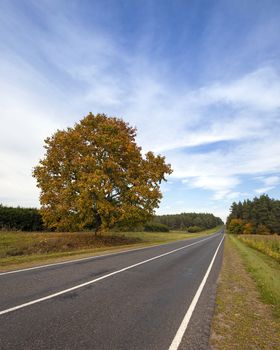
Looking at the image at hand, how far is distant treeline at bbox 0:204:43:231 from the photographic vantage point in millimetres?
29203

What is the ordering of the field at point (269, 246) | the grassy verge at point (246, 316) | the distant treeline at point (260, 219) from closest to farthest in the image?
the grassy verge at point (246, 316), the field at point (269, 246), the distant treeline at point (260, 219)

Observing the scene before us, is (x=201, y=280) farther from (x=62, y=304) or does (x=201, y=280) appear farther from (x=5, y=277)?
(x=5, y=277)

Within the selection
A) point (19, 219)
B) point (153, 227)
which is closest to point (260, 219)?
point (153, 227)

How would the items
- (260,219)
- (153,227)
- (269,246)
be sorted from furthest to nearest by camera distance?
1. (260,219)
2. (153,227)
3. (269,246)

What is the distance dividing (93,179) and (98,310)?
15.5 metres

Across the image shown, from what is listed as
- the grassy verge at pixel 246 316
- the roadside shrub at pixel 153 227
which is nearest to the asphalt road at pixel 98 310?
the grassy verge at pixel 246 316

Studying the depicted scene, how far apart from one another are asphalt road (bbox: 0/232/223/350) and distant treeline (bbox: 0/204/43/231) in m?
22.3

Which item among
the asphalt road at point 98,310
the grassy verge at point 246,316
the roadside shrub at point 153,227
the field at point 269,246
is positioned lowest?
the grassy verge at point 246,316

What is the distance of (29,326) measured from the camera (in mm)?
4648

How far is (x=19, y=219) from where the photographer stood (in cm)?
3092

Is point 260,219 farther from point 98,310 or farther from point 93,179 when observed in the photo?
point 98,310

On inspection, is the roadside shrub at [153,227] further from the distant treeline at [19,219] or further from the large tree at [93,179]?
the large tree at [93,179]

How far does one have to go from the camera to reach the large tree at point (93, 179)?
22.0 metres

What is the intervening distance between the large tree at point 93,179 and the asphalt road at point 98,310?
12495mm
